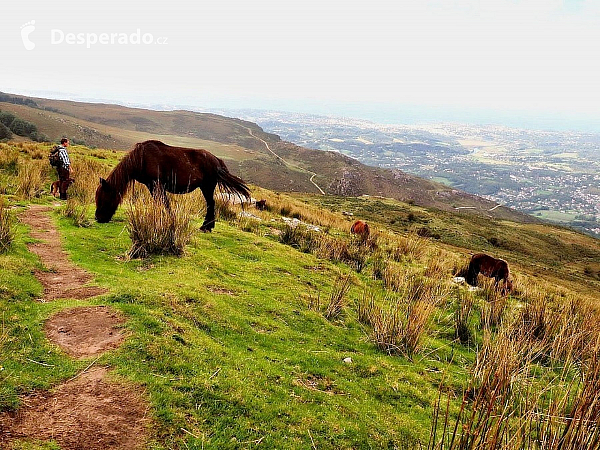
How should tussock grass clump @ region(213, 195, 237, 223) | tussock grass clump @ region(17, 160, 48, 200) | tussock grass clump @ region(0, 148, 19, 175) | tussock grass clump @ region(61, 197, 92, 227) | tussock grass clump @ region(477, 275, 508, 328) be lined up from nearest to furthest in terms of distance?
tussock grass clump @ region(477, 275, 508, 328)
tussock grass clump @ region(61, 197, 92, 227)
tussock grass clump @ region(17, 160, 48, 200)
tussock grass clump @ region(213, 195, 237, 223)
tussock grass clump @ region(0, 148, 19, 175)

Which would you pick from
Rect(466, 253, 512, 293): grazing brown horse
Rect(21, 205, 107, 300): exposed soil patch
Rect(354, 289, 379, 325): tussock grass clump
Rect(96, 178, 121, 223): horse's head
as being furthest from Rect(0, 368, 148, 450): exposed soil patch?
Rect(466, 253, 512, 293): grazing brown horse

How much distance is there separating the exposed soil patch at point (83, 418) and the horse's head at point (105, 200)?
644cm

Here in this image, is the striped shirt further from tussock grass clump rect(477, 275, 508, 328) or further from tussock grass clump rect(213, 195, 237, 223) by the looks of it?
tussock grass clump rect(477, 275, 508, 328)

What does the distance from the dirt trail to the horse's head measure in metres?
4.97

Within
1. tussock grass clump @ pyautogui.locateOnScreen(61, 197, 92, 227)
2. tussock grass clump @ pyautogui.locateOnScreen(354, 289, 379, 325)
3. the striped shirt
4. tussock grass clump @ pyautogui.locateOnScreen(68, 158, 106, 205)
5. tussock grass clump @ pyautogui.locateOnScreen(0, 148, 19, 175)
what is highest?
the striped shirt

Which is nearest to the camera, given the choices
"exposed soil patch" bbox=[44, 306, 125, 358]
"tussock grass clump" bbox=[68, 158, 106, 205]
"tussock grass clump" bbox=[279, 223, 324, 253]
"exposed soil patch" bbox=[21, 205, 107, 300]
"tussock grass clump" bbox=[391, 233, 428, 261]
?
"exposed soil patch" bbox=[44, 306, 125, 358]

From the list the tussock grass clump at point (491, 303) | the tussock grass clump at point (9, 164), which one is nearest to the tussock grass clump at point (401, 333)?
the tussock grass clump at point (491, 303)

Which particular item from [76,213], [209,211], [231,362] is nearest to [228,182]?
[209,211]

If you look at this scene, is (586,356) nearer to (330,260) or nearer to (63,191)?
(330,260)

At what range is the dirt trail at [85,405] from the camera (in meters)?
2.78

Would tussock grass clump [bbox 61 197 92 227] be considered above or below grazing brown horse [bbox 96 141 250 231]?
below

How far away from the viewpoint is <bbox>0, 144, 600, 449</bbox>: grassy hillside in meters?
3.34

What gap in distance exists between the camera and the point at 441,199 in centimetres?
9075

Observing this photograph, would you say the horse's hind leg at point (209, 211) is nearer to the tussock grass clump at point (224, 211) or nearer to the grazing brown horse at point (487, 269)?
the tussock grass clump at point (224, 211)
